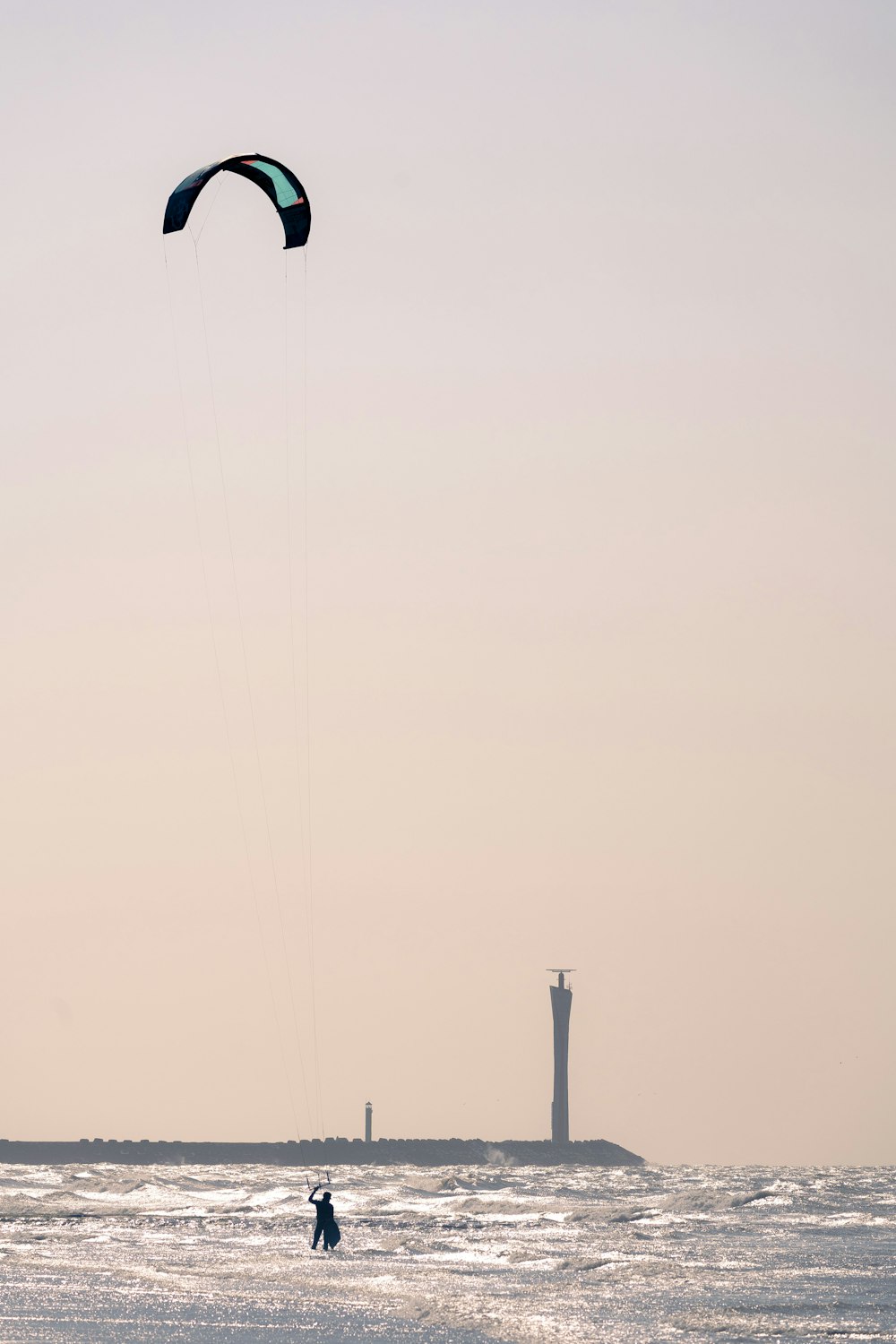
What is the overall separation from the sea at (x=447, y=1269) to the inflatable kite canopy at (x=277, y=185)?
13.1 meters

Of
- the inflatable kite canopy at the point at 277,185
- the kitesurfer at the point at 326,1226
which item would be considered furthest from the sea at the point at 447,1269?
the inflatable kite canopy at the point at 277,185

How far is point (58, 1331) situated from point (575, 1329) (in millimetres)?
5861

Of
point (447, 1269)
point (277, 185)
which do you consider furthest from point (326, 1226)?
point (277, 185)

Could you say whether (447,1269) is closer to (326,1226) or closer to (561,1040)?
(326,1226)

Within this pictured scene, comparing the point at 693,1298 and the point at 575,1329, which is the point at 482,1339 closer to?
the point at 575,1329

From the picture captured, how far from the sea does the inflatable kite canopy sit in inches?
516

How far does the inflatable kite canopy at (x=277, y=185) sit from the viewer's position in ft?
72.9

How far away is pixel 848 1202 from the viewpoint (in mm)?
51406

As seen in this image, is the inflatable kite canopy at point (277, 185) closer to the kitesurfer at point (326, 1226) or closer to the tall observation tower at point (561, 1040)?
the kitesurfer at point (326, 1226)

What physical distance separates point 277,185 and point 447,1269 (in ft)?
54.0

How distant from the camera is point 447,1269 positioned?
91.4 feet

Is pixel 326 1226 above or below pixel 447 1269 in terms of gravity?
above

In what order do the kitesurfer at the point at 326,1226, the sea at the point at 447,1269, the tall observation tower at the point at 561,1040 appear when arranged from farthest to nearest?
the tall observation tower at the point at 561,1040 → the kitesurfer at the point at 326,1226 → the sea at the point at 447,1269

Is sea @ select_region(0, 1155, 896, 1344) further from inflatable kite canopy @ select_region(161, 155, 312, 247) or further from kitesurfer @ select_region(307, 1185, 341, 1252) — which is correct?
inflatable kite canopy @ select_region(161, 155, 312, 247)
